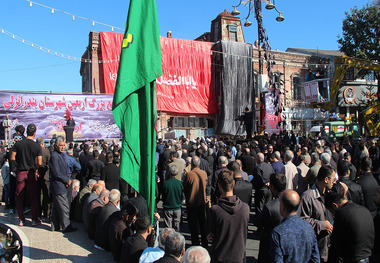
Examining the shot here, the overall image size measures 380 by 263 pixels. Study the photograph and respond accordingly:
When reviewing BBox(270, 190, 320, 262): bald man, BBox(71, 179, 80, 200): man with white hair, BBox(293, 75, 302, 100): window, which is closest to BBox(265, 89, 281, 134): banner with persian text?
BBox(293, 75, 302, 100): window

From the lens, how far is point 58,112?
21.0 meters

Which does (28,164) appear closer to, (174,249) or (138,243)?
(138,243)

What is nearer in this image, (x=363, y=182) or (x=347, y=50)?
(x=363, y=182)

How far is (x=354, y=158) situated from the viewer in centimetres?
1009

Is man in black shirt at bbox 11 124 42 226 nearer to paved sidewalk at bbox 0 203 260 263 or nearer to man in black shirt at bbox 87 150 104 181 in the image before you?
paved sidewalk at bbox 0 203 260 263

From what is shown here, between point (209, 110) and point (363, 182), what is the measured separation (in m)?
22.9

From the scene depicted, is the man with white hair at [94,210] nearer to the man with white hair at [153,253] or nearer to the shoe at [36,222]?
the shoe at [36,222]

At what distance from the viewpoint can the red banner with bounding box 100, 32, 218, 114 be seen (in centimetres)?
2593

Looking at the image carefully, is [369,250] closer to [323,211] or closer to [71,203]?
[323,211]

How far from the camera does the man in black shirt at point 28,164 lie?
6023mm

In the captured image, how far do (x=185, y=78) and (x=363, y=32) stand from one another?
1614 centimetres

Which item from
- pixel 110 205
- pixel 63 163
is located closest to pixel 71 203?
pixel 63 163

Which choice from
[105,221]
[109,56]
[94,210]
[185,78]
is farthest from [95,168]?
[185,78]

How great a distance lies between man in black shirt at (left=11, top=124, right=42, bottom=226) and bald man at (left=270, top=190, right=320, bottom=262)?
4.75 meters
